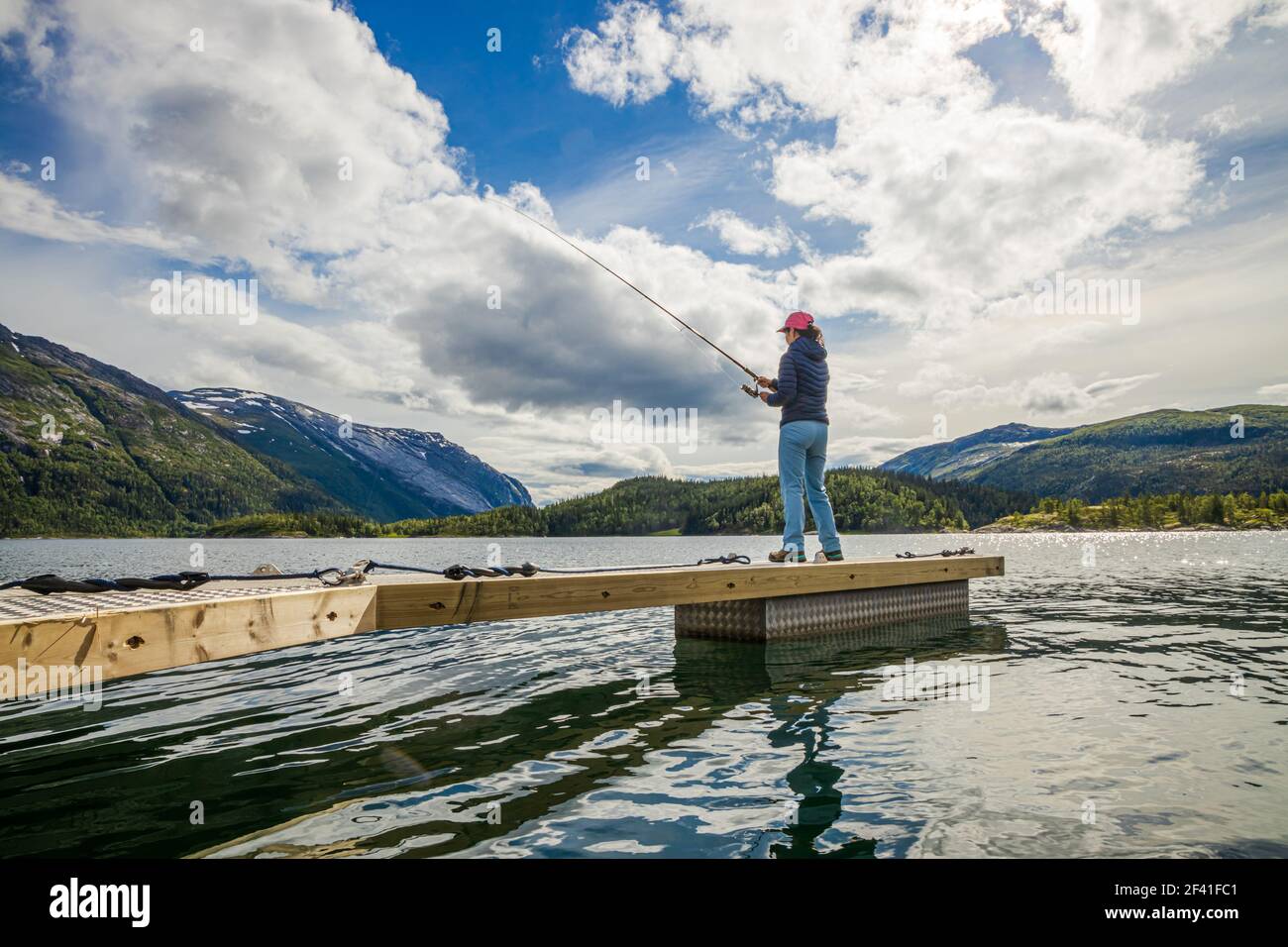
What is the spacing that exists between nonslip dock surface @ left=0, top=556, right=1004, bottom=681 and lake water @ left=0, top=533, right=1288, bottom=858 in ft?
3.84

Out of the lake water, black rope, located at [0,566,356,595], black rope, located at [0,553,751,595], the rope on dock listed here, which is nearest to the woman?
the lake water

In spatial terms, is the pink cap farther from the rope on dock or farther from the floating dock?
the rope on dock

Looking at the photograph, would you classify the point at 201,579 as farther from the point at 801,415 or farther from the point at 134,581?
the point at 801,415

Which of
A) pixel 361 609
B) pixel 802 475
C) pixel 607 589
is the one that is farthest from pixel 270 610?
pixel 802 475

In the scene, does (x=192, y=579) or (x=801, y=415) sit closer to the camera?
(x=192, y=579)

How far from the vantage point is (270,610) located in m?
5.21

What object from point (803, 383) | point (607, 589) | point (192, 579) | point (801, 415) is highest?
point (803, 383)

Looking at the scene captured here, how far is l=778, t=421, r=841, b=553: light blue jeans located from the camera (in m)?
11.3

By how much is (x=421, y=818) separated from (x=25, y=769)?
13.2 ft

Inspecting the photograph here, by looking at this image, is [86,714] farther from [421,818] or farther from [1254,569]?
[1254,569]

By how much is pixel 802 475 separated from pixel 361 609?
7.71m

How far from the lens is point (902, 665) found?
32.0 feet

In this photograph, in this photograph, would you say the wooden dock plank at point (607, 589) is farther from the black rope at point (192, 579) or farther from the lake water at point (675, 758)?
the lake water at point (675, 758)
